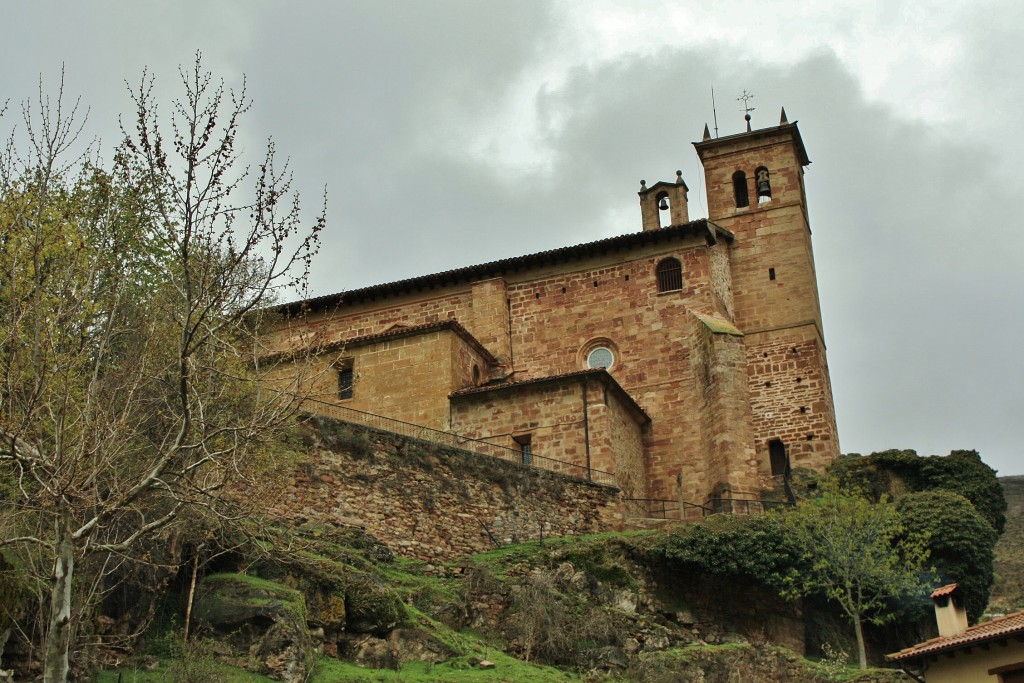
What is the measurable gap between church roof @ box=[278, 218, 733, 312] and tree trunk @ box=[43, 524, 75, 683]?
85.7 feet

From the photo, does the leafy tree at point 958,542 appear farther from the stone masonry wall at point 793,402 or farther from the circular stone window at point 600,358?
the circular stone window at point 600,358

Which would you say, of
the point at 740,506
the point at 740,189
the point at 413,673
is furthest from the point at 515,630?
the point at 740,189

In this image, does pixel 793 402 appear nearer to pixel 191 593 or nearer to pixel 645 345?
pixel 645 345

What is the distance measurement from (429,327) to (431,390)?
1951 mm

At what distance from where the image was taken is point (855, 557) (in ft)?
88.9

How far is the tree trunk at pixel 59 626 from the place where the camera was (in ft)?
40.5

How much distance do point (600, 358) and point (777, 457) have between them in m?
6.57

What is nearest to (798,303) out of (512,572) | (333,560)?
(512,572)

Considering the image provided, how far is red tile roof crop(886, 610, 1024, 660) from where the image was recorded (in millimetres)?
19547

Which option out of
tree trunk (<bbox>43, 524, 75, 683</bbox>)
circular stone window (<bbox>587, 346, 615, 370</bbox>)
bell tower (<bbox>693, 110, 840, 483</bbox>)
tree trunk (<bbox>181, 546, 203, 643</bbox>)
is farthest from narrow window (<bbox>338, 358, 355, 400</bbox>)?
tree trunk (<bbox>43, 524, 75, 683</bbox>)

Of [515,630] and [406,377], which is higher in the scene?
[406,377]

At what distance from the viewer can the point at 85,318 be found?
15.7 m

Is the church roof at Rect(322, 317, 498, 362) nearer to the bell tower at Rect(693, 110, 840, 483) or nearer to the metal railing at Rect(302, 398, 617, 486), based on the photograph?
the metal railing at Rect(302, 398, 617, 486)

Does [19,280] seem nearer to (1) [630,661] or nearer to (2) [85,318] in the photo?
(2) [85,318]
